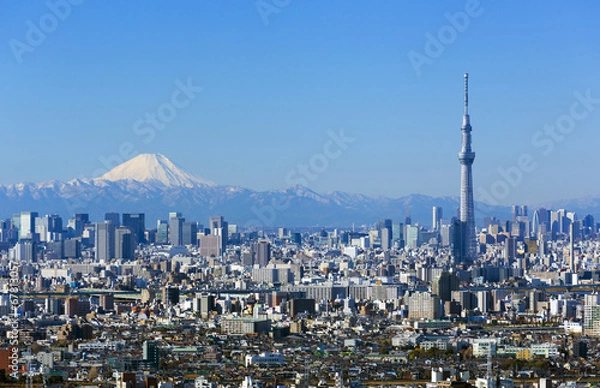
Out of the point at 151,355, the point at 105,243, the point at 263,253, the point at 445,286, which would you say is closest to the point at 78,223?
the point at 105,243

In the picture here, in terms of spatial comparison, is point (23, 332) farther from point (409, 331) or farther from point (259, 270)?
point (259, 270)

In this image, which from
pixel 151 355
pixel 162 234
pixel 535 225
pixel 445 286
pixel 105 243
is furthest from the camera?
pixel 535 225

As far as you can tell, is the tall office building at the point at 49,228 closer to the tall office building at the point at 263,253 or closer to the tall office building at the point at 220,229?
the tall office building at the point at 220,229

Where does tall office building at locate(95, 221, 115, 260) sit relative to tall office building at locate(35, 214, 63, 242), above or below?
below

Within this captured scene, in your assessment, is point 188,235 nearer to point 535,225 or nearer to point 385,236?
point 385,236

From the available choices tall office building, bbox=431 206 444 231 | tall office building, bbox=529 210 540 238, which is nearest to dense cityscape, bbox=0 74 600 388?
tall office building, bbox=529 210 540 238

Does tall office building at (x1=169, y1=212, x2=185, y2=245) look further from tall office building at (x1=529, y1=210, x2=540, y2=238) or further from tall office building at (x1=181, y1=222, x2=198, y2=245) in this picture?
tall office building at (x1=529, y1=210, x2=540, y2=238)

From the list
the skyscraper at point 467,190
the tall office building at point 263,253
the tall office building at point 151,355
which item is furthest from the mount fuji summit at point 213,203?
the tall office building at point 151,355
